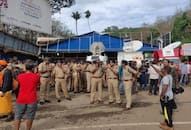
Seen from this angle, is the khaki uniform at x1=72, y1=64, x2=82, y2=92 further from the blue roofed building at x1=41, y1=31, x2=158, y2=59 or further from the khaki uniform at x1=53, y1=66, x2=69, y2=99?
the blue roofed building at x1=41, y1=31, x2=158, y2=59

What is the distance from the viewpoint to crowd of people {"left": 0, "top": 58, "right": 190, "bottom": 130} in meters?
8.78

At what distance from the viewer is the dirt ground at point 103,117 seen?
1027cm

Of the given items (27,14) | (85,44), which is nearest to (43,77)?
(27,14)

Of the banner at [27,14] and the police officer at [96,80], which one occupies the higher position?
the banner at [27,14]

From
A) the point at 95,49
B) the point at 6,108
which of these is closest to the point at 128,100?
the point at 6,108

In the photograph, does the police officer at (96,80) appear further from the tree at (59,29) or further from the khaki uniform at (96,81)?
the tree at (59,29)

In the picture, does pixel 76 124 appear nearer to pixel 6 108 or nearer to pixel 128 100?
pixel 6 108

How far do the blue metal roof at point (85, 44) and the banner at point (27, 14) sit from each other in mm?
12896

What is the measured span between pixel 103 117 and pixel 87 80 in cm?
855

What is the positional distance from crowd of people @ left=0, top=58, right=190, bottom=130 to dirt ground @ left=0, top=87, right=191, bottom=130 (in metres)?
0.60

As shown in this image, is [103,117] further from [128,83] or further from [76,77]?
[76,77]

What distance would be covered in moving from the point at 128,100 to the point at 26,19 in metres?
5.77

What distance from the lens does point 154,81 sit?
18109mm

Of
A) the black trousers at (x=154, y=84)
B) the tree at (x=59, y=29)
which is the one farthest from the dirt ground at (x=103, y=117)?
the tree at (x=59, y=29)
